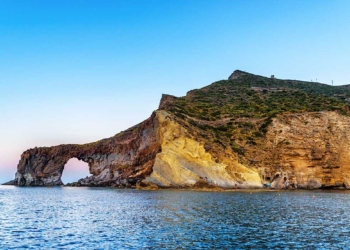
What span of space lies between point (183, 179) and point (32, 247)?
49.6m

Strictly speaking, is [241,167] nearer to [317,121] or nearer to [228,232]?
[317,121]

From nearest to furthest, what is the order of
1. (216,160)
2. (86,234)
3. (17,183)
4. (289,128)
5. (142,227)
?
(86,234), (142,227), (216,160), (289,128), (17,183)

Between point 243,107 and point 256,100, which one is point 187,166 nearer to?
point 243,107

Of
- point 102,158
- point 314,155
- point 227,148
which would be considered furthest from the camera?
point 102,158

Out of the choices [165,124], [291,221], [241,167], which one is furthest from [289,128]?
[291,221]

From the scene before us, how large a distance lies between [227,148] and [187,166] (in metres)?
13.7

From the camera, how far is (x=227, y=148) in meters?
78.6

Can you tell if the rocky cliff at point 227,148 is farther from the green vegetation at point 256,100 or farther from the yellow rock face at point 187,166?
the green vegetation at point 256,100

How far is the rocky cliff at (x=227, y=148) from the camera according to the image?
7188 cm

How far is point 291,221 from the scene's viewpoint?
29266 mm

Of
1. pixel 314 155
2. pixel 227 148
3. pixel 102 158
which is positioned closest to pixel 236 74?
pixel 102 158

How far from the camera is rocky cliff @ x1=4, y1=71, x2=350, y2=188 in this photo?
7188 centimetres

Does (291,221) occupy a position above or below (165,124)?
below

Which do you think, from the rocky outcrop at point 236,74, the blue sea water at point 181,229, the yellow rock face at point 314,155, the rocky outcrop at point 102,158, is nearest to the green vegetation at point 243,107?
the yellow rock face at point 314,155
